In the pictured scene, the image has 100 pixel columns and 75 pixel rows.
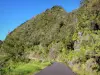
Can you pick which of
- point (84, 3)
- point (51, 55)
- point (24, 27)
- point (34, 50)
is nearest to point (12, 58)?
point (84, 3)

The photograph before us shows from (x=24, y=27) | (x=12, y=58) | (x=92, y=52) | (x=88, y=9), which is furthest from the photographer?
(x=24, y=27)

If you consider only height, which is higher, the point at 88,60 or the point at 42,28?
the point at 42,28

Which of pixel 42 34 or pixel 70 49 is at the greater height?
pixel 42 34

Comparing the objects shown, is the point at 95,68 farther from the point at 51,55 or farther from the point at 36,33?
the point at 36,33

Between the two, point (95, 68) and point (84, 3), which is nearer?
point (95, 68)

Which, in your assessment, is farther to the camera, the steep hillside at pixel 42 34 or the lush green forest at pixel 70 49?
the steep hillside at pixel 42 34

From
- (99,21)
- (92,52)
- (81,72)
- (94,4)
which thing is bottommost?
(81,72)

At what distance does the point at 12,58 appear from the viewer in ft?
235

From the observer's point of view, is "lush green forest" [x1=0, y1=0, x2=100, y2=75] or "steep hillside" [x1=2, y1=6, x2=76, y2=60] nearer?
"lush green forest" [x1=0, y1=0, x2=100, y2=75]

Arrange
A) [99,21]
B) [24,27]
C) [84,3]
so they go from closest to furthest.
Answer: [99,21] → [84,3] → [24,27]

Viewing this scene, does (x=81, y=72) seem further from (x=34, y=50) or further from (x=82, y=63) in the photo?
(x=34, y=50)

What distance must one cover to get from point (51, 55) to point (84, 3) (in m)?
42.0

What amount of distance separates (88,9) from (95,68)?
28.1m

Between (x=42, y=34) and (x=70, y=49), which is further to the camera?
(x=42, y=34)
